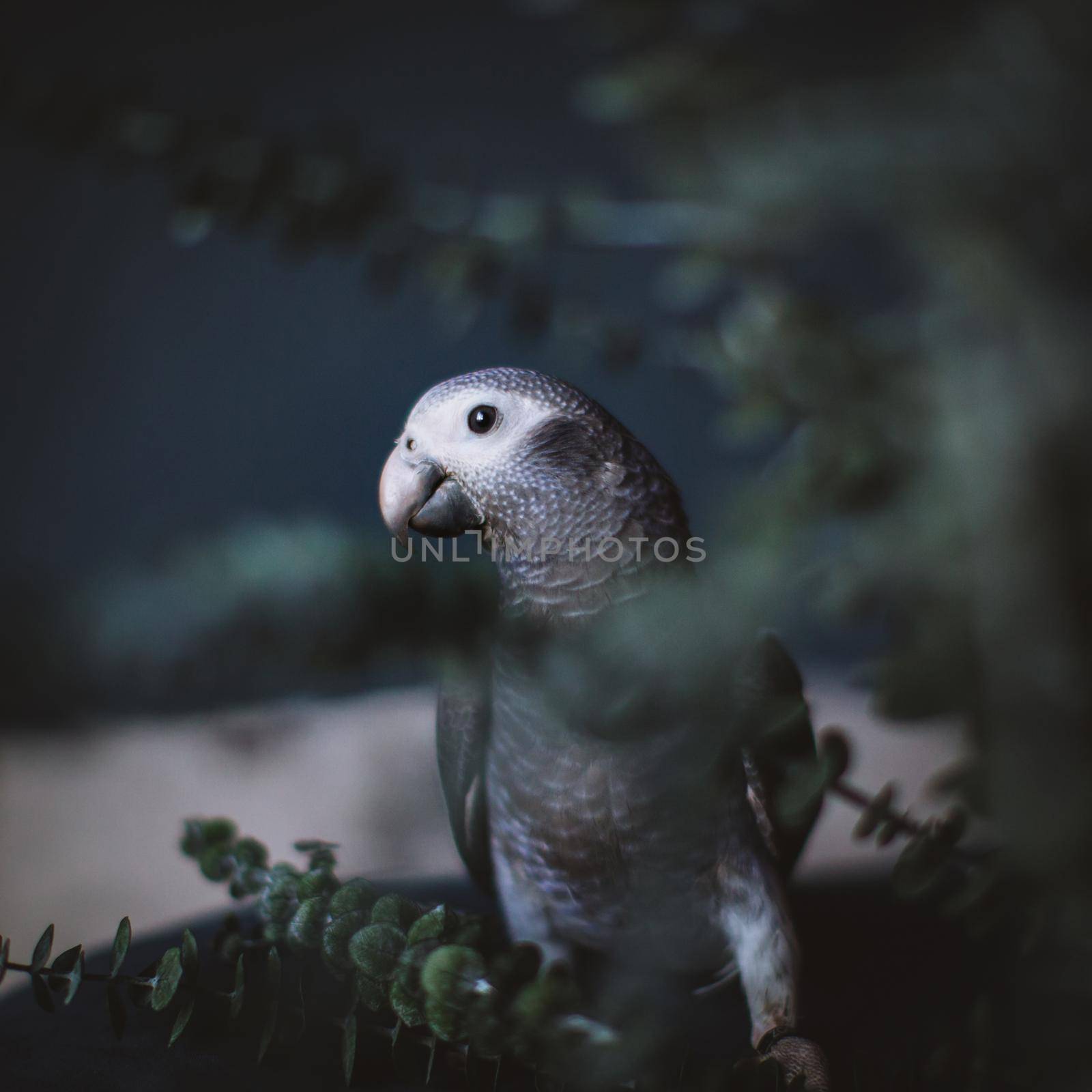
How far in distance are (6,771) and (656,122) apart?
1.20 metres

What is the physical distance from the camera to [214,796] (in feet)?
3.63

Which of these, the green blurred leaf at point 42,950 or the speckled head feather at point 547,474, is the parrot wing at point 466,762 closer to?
the speckled head feather at point 547,474

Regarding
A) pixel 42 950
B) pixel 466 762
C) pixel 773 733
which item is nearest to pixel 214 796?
pixel 466 762

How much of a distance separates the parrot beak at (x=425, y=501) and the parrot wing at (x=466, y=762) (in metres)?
0.11

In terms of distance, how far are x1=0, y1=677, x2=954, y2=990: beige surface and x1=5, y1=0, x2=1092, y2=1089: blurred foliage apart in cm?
83

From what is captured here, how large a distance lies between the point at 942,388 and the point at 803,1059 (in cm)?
41

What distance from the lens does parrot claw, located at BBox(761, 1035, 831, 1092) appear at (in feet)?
1.36

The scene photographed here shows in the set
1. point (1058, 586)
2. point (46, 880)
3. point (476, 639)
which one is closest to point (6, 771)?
point (46, 880)

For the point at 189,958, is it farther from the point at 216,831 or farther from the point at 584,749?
the point at 584,749

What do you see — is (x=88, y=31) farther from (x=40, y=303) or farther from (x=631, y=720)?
(x=631, y=720)

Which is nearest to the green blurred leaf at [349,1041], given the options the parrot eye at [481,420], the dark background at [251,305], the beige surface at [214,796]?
the parrot eye at [481,420]

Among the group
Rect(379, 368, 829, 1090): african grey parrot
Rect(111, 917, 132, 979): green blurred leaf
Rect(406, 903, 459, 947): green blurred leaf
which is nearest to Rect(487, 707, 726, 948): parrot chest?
Rect(379, 368, 829, 1090): african grey parrot

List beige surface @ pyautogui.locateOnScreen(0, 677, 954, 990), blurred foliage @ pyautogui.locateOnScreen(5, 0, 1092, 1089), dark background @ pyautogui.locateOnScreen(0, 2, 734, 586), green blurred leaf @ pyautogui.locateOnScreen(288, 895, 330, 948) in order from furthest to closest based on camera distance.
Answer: dark background @ pyautogui.locateOnScreen(0, 2, 734, 586) → beige surface @ pyautogui.locateOnScreen(0, 677, 954, 990) → green blurred leaf @ pyautogui.locateOnScreen(288, 895, 330, 948) → blurred foliage @ pyautogui.locateOnScreen(5, 0, 1092, 1089)

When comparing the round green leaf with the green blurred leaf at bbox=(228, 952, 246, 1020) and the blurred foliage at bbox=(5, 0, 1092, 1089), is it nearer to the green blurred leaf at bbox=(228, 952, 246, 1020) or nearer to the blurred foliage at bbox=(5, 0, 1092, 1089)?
the green blurred leaf at bbox=(228, 952, 246, 1020)
